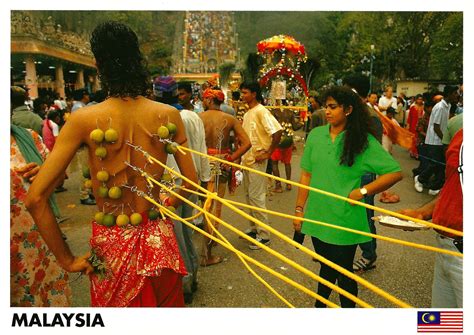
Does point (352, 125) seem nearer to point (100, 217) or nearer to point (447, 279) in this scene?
point (447, 279)

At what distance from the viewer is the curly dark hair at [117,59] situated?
1527mm

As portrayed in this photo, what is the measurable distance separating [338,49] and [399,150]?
2271 cm

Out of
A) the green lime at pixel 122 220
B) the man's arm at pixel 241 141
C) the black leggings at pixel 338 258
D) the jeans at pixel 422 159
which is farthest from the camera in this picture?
the jeans at pixel 422 159

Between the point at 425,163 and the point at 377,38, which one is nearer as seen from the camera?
the point at 425,163

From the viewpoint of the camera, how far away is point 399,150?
394 inches

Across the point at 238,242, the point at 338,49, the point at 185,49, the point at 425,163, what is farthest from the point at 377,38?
the point at 185,49

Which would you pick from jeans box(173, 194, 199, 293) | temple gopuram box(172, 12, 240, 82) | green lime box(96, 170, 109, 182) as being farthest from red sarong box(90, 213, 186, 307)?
temple gopuram box(172, 12, 240, 82)

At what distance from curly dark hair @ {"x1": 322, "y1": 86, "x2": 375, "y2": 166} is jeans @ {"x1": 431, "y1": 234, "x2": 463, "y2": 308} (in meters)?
0.60

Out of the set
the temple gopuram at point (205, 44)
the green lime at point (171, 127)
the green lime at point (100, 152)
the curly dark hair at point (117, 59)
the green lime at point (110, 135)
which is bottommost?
the green lime at point (100, 152)

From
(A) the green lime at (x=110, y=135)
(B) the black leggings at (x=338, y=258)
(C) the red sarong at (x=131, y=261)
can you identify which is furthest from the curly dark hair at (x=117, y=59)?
(B) the black leggings at (x=338, y=258)

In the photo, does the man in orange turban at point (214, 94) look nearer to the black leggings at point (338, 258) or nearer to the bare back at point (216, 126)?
the bare back at point (216, 126)

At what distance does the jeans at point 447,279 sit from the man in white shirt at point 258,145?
220 cm

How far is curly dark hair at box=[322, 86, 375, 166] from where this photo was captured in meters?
2.10

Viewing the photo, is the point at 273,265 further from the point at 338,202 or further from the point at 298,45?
the point at 298,45
